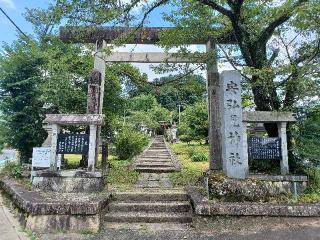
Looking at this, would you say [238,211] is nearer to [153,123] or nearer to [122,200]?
[122,200]

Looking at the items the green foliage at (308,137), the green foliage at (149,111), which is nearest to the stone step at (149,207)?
the green foliage at (308,137)

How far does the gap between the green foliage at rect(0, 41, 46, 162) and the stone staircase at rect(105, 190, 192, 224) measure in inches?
184

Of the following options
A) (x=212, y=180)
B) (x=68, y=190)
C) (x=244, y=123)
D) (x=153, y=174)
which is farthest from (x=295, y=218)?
(x=153, y=174)

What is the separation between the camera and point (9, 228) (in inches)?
237

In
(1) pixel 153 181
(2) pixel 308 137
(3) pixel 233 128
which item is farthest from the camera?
(1) pixel 153 181

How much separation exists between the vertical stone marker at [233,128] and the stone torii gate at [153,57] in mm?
1844

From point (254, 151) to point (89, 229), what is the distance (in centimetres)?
424

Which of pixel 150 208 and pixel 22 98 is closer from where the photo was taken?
pixel 150 208

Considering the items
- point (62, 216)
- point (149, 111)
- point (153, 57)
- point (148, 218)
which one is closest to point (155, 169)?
point (153, 57)

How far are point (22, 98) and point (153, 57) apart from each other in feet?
15.0

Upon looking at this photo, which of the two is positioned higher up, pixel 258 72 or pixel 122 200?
pixel 258 72

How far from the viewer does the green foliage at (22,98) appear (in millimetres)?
10625

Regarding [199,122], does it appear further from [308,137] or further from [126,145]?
[308,137]

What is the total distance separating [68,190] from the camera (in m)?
7.95
